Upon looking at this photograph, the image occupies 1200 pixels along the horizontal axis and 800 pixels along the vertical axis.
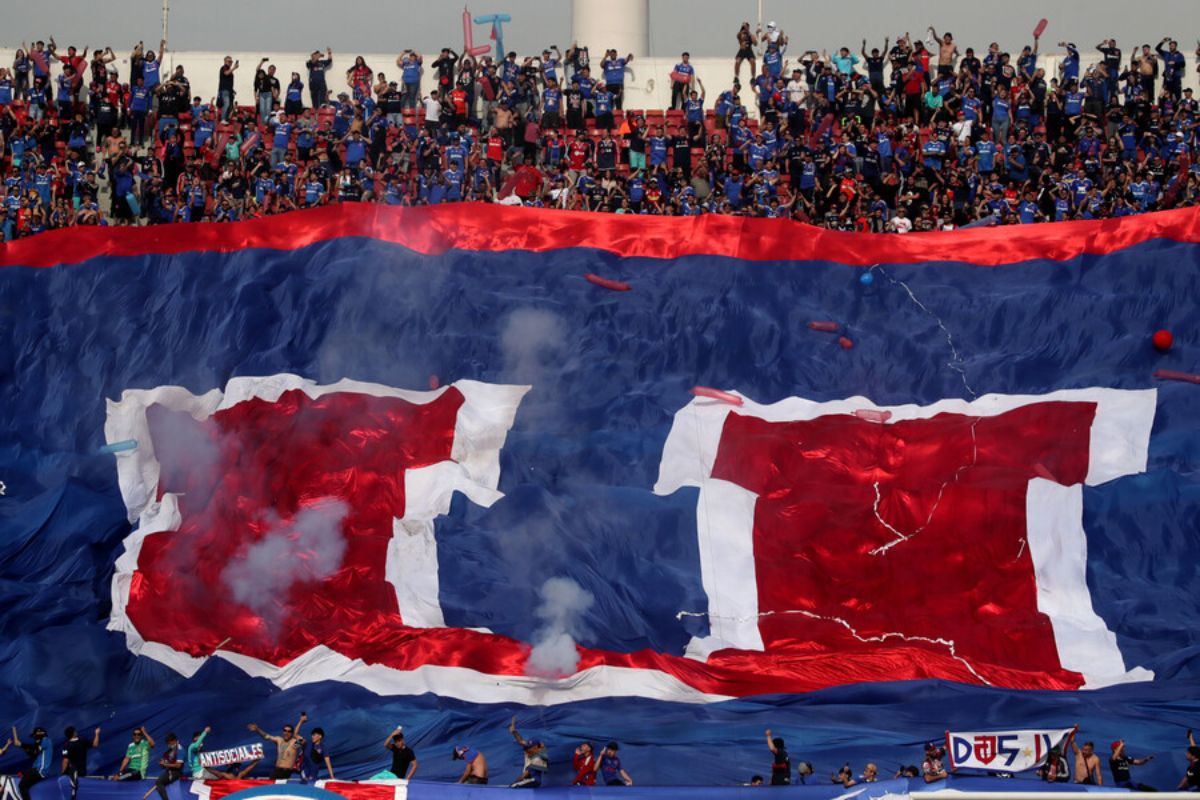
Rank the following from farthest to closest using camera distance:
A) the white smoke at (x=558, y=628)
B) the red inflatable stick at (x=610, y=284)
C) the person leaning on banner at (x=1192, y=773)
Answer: the red inflatable stick at (x=610, y=284)
the white smoke at (x=558, y=628)
the person leaning on banner at (x=1192, y=773)

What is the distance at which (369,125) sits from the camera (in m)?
26.1

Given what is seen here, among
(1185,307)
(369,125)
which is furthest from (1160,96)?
(369,125)

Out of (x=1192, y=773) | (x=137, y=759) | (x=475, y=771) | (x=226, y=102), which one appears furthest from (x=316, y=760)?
(x=226, y=102)

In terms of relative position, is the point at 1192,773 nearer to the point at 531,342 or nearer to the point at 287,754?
the point at 287,754

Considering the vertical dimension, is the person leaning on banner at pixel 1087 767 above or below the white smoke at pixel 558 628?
below

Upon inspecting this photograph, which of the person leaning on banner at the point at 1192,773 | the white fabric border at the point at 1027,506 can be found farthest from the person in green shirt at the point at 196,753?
the person leaning on banner at the point at 1192,773

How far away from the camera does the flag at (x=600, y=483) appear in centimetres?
1712

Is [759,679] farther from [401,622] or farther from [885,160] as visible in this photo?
[885,160]

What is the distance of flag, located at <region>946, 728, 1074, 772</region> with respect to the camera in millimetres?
14727

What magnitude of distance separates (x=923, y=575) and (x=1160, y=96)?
37.2 ft

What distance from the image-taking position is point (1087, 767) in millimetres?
15250

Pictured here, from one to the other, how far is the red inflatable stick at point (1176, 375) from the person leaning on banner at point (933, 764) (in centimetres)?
528

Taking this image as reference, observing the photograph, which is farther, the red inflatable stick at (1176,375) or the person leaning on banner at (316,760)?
the red inflatable stick at (1176,375)

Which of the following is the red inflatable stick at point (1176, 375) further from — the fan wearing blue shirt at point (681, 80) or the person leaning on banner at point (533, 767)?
the fan wearing blue shirt at point (681, 80)
